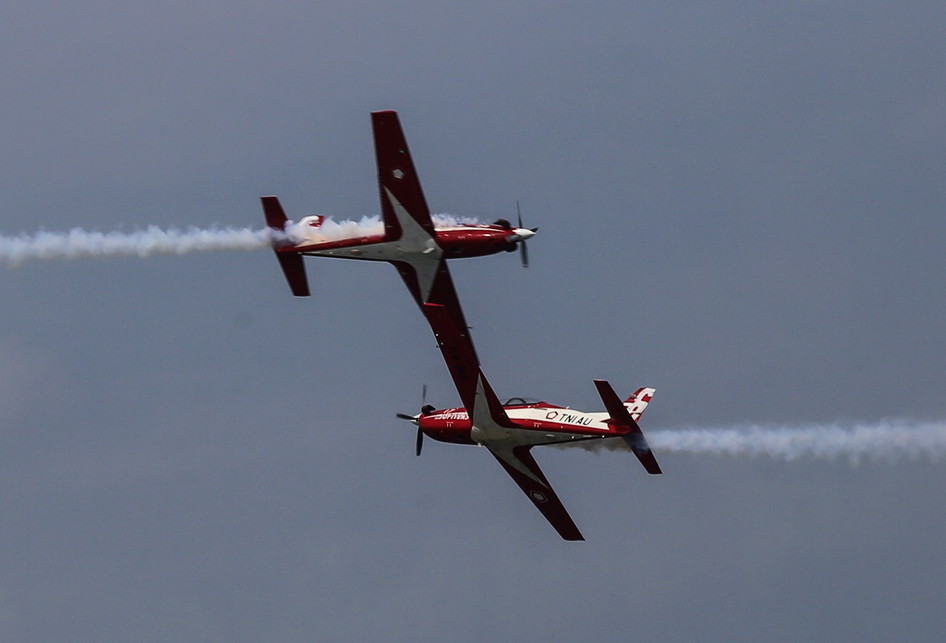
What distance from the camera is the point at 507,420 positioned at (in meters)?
56.4

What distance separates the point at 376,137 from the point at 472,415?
24.2 ft

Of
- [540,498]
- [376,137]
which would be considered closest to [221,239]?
[376,137]

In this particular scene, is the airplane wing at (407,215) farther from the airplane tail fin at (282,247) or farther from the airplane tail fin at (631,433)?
the airplane tail fin at (631,433)

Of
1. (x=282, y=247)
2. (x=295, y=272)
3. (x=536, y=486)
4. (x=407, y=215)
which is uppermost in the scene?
(x=407, y=215)

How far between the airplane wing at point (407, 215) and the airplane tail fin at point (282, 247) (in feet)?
8.41

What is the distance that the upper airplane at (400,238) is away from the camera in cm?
5803

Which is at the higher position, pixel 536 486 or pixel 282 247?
pixel 282 247

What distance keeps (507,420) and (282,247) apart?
823 cm

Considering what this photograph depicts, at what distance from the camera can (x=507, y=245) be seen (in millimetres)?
58438

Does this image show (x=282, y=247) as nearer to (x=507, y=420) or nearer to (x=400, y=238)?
(x=400, y=238)

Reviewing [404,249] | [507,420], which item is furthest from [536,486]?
[404,249]

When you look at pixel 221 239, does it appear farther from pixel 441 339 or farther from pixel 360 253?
pixel 441 339

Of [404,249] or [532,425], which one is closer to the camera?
[532,425]

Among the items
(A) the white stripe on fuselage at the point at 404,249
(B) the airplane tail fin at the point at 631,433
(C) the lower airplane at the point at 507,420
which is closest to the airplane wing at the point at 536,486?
(C) the lower airplane at the point at 507,420
